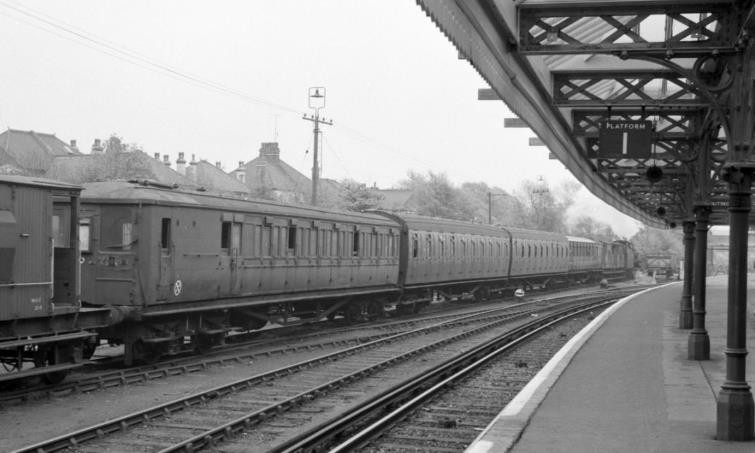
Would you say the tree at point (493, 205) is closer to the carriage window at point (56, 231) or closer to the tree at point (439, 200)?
the tree at point (439, 200)

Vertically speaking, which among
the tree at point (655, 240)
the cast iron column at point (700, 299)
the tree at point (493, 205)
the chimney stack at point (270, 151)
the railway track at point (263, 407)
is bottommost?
the railway track at point (263, 407)

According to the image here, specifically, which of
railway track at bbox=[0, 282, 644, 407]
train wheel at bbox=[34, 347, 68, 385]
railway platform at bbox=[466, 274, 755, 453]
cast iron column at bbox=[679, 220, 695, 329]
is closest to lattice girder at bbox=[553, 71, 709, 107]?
railway platform at bbox=[466, 274, 755, 453]

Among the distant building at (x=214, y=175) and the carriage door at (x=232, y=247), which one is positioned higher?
the distant building at (x=214, y=175)

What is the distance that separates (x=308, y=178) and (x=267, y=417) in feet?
319

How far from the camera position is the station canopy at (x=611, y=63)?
8.82 meters

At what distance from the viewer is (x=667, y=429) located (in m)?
9.76

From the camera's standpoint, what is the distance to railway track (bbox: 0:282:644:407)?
12.4 m

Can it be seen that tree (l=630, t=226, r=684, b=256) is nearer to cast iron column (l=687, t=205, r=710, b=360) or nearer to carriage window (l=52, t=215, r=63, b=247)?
cast iron column (l=687, t=205, r=710, b=360)

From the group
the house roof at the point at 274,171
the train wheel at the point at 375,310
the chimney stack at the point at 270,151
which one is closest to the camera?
the train wheel at the point at 375,310

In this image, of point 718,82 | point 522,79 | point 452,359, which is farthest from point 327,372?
point 718,82

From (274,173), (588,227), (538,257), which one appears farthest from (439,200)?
(588,227)

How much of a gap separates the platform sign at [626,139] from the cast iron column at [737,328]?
4.24 meters

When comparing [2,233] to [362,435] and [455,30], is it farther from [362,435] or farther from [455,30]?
[455,30]

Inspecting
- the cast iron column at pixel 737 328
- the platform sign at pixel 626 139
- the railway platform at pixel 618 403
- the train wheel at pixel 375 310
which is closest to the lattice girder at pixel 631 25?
the cast iron column at pixel 737 328
